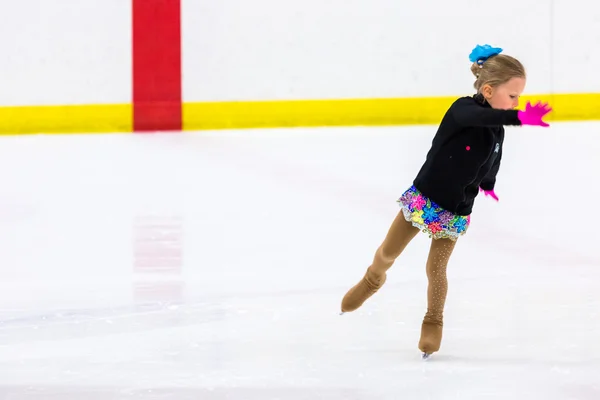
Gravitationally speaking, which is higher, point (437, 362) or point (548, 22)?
point (548, 22)

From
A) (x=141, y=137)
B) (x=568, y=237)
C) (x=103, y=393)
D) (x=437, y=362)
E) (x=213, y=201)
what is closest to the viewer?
(x=103, y=393)

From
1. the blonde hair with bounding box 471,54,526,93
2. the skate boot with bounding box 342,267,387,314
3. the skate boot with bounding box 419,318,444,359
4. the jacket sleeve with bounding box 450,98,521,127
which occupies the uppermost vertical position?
the blonde hair with bounding box 471,54,526,93

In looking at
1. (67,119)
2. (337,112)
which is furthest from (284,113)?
(67,119)

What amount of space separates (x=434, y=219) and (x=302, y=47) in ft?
17.4

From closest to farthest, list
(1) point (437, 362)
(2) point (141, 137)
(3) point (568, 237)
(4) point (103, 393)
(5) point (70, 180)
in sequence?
(4) point (103, 393) < (1) point (437, 362) < (3) point (568, 237) < (5) point (70, 180) < (2) point (141, 137)

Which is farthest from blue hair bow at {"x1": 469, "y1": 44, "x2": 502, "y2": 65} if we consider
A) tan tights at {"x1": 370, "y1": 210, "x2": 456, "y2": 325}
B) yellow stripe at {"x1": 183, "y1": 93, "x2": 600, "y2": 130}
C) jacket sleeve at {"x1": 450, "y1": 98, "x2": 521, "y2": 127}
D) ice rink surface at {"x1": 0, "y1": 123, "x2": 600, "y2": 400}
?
yellow stripe at {"x1": 183, "y1": 93, "x2": 600, "y2": 130}

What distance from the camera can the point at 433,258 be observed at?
2551 mm

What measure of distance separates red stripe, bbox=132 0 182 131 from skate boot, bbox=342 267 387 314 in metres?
5.02

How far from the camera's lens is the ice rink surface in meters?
2.42

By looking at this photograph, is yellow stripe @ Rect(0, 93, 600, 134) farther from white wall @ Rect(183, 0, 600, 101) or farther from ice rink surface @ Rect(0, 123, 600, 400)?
ice rink surface @ Rect(0, 123, 600, 400)

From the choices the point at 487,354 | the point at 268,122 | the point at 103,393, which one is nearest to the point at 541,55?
the point at 268,122

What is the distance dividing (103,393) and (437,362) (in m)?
0.75

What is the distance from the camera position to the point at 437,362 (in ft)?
8.30

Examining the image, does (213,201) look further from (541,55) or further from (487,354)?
(541,55)
